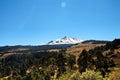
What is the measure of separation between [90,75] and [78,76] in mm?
4768

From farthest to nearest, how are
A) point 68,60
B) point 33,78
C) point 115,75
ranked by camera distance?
point 68,60 < point 33,78 < point 115,75

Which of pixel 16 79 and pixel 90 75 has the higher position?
pixel 90 75

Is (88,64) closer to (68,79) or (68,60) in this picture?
(68,60)

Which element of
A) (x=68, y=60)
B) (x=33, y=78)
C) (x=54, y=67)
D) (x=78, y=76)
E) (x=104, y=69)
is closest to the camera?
(x=78, y=76)

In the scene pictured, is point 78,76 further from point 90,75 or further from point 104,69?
point 104,69

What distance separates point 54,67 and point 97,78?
10737cm

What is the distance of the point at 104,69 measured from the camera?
123938 millimetres

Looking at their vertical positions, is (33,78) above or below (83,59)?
below

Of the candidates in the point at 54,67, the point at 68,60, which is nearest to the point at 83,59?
the point at 68,60

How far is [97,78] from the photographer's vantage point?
7656 cm

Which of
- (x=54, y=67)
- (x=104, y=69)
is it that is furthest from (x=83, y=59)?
(x=54, y=67)

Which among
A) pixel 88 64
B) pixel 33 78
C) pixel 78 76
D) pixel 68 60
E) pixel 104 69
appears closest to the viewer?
pixel 78 76

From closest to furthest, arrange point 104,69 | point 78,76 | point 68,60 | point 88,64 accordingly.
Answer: point 78,76, point 104,69, point 88,64, point 68,60

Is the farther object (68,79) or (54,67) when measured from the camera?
(54,67)
